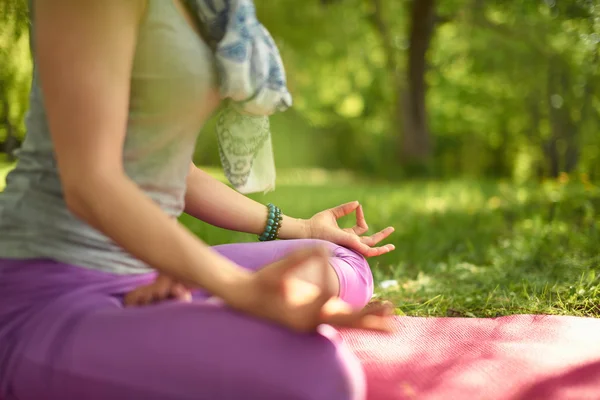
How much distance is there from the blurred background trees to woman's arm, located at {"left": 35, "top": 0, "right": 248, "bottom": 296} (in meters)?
2.75

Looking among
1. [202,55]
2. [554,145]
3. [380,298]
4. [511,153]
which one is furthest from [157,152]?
[511,153]

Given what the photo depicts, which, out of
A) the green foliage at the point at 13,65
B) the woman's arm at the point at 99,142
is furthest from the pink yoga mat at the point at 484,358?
the green foliage at the point at 13,65

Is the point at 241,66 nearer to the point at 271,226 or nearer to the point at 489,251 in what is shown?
the point at 271,226

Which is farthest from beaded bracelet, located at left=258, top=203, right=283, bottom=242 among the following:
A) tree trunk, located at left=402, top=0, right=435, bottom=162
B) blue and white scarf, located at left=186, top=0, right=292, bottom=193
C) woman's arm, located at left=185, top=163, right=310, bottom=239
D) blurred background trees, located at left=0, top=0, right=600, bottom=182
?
tree trunk, located at left=402, top=0, right=435, bottom=162

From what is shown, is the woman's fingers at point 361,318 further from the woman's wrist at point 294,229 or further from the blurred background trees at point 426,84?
the blurred background trees at point 426,84

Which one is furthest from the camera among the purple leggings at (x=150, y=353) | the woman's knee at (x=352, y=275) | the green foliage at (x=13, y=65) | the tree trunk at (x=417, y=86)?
the tree trunk at (x=417, y=86)

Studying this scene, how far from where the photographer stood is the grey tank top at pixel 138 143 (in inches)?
49.0

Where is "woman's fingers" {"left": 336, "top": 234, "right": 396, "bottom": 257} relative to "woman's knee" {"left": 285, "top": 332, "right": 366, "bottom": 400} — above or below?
below

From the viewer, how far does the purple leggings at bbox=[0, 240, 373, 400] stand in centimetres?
109

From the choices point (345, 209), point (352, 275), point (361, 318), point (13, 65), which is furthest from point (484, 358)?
point (13, 65)

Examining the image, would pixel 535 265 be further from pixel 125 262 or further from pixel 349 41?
pixel 349 41

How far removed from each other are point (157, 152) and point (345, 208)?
79 cm

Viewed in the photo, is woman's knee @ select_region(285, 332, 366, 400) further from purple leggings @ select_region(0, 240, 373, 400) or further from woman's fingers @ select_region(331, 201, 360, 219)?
woman's fingers @ select_region(331, 201, 360, 219)

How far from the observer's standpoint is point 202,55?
1.29 metres
